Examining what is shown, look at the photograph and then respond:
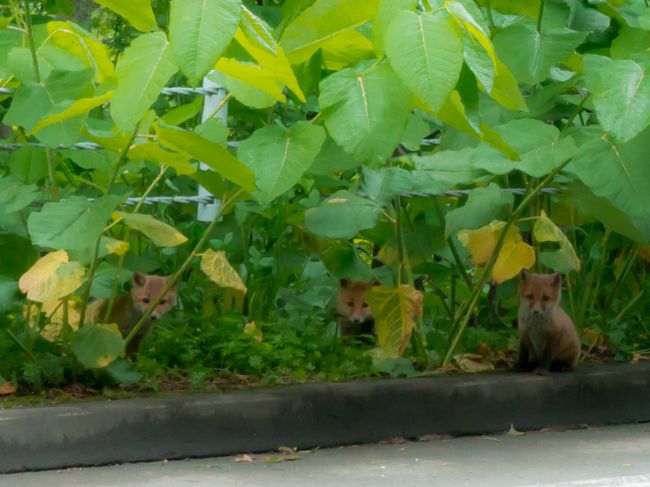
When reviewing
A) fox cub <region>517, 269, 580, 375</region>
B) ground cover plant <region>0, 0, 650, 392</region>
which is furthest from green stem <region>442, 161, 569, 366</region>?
fox cub <region>517, 269, 580, 375</region>

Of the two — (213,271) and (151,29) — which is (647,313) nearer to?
(213,271)

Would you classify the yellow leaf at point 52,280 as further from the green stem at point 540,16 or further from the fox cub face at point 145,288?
the green stem at point 540,16

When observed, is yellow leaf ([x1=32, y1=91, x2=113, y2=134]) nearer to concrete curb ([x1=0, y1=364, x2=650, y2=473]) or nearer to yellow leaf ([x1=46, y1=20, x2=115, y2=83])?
yellow leaf ([x1=46, y1=20, x2=115, y2=83])

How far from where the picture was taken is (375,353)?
590 centimetres

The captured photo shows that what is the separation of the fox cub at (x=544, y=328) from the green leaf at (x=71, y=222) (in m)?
2.31

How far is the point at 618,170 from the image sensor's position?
5.30 meters

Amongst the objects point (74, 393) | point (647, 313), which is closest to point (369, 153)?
point (74, 393)

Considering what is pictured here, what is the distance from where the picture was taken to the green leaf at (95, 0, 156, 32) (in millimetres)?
4641

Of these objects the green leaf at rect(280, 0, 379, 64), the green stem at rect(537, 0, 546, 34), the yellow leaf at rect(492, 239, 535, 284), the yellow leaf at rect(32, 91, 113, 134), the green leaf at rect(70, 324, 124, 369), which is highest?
the green leaf at rect(280, 0, 379, 64)

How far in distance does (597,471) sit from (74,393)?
6.65 feet

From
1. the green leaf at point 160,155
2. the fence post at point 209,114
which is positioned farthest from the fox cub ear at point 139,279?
the green leaf at point 160,155

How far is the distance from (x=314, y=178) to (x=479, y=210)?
895 millimetres

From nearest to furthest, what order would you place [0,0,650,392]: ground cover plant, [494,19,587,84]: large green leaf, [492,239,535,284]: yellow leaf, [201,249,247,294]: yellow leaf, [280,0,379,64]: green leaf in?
1. [0,0,650,392]: ground cover plant
2. [280,0,379,64]: green leaf
3. [201,249,247,294]: yellow leaf
4. [494,19,587,84]: large green leaf
5. [492,239,535,284]: yellow leaf

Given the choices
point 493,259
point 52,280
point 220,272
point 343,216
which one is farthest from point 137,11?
point 493,259
